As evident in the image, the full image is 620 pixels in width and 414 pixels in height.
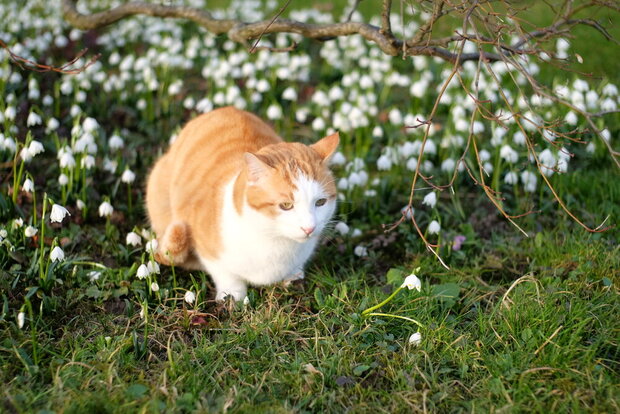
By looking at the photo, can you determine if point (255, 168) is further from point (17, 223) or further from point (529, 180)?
point (529, 180)

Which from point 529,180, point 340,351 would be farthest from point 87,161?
point 529,180

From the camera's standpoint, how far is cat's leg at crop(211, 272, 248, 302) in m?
3.36

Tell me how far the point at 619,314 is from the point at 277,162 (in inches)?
75.8

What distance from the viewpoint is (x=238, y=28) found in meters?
4.20

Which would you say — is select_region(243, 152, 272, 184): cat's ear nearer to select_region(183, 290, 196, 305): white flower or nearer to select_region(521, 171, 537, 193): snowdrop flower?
select_region(183, 290, 196, 305): white flower

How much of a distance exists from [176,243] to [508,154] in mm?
2387

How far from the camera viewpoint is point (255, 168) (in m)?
2.86

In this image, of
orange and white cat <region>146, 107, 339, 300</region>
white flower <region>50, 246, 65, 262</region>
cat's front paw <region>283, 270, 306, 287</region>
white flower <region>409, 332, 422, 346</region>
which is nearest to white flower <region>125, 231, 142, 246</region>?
orange and white cat <region>146, 107, 339, 300</region>

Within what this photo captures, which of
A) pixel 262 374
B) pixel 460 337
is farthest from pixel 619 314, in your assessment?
pixel 262 374

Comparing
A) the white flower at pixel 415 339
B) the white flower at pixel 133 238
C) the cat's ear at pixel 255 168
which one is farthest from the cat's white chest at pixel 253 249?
the white flower at pixel 415 339

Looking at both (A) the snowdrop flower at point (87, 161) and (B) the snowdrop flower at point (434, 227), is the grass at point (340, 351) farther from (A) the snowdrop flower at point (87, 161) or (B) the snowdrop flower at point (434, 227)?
(A) the snowdrop flower at point (87, 161)

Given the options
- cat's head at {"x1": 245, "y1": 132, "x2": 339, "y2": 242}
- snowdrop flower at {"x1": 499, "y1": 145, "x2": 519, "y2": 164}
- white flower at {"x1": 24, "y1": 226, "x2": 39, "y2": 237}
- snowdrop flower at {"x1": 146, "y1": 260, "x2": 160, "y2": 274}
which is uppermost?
cat's head at {"x1": 245, "y1": 132, "x2": 339, "y2": 242}

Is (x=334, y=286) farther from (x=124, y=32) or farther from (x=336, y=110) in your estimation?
(x=124, y=32)

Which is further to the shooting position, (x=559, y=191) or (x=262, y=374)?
(x=559, y=191)
